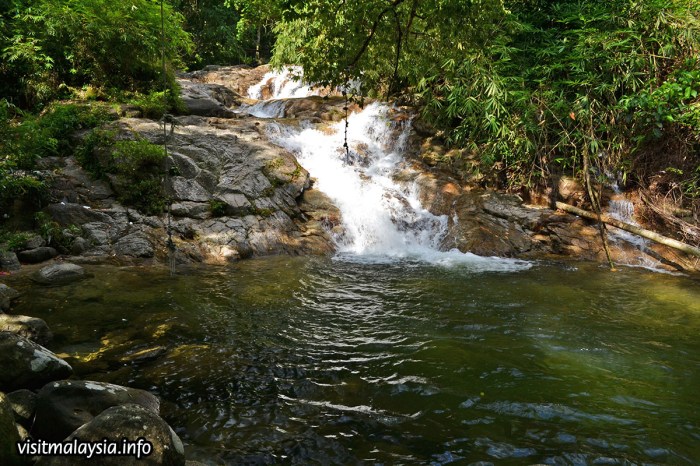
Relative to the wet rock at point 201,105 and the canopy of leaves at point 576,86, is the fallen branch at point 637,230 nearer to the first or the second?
the canopy of leaves at point 576,86

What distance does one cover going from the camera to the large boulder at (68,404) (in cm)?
239

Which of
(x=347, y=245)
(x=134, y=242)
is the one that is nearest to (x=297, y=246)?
(x=347, y=245)

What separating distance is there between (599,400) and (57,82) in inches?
480

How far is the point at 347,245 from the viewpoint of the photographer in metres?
9.23

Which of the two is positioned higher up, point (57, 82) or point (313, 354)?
point (57, 82)

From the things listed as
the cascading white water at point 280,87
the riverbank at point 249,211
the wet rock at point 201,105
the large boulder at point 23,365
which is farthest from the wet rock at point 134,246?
the cascading white water at point 280,87

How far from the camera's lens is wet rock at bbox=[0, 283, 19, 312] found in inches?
186

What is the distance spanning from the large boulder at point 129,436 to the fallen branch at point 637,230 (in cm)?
854

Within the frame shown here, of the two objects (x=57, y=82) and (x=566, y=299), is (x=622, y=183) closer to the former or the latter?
(x=566, y=299)

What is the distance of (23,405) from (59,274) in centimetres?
392

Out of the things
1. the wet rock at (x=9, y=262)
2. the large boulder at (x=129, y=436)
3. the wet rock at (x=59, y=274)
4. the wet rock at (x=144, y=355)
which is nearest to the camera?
the large boulder at (x=129, y=436)

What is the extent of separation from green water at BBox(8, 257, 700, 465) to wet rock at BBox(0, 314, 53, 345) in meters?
0.15

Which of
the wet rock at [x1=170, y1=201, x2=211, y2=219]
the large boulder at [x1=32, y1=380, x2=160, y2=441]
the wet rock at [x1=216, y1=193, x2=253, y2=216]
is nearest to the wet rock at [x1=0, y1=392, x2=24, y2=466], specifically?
the large boulder at [x1=32, y1=380, x2=160, y2=441]

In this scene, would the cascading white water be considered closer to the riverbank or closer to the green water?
the riverbank
